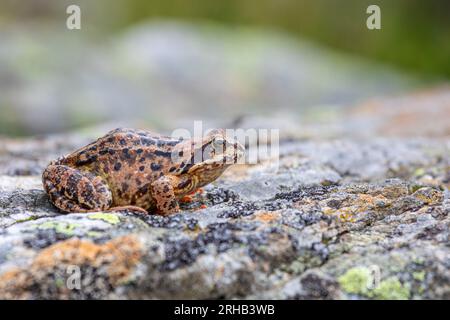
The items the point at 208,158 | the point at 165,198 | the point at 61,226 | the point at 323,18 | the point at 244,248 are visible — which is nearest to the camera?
the point at 244,248

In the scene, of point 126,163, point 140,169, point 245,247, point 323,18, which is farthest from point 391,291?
point 323,18

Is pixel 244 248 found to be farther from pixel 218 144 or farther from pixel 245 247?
pixel 218 144

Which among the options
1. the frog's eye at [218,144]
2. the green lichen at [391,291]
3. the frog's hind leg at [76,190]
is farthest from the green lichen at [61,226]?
the green lichen at [391,291]

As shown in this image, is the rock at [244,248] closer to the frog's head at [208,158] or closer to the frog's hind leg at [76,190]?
the frog's hind leg at [76,190]

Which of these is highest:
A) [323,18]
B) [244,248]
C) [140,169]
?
[323,18]

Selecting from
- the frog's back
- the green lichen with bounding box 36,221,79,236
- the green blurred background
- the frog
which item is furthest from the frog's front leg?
the green blurred background
